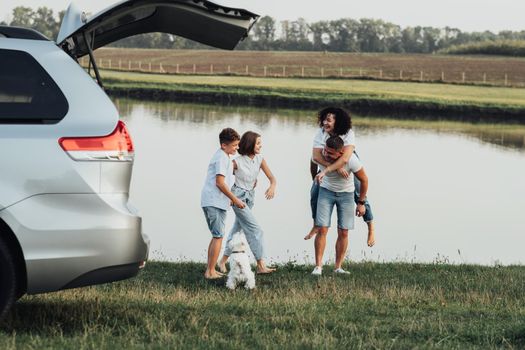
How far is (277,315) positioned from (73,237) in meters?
1.76

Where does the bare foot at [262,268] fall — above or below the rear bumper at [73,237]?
below

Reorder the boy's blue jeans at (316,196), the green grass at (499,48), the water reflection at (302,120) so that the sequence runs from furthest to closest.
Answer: the green grass at (499,48), the water reflection at (302,120), the boy's blue jeans at (316,196)

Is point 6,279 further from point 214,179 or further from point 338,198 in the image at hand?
point 338,198

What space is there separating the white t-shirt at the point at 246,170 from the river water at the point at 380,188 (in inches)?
145

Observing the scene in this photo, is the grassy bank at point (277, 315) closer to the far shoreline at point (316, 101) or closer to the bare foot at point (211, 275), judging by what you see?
the bare foot at point (211, 275)

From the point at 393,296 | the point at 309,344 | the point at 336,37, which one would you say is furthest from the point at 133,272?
the point at 336,37

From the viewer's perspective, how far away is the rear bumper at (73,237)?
21.9 feet

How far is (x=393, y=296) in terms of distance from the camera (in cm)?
938

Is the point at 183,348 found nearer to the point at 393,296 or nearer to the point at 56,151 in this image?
the point at 56,151

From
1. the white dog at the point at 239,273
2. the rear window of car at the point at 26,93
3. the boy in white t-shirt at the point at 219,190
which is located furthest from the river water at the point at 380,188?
the rear window of car at the point at 26,93

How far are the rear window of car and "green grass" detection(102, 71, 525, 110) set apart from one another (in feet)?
185

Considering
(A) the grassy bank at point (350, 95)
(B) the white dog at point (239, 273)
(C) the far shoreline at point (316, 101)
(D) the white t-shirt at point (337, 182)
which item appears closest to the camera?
(B) the white dog at point (239, 273)

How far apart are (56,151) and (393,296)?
381cm

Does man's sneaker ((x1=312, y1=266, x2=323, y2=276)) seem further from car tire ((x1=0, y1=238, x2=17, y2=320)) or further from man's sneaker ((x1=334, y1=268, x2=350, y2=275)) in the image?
car tire ((x1=0, y1=238, x2=17, y2=320))
